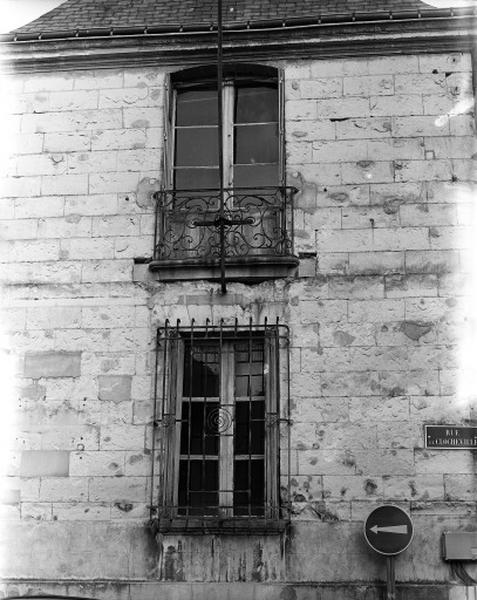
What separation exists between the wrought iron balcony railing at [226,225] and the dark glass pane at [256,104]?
83 cm

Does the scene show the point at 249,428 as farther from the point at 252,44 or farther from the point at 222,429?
the point at 252,44

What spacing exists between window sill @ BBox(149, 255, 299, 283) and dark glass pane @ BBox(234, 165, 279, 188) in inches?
35.0

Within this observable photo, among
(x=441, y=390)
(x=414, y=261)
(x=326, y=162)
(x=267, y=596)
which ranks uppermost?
(x=326, y=162)

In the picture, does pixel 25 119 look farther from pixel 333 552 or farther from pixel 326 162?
pixel 333 552

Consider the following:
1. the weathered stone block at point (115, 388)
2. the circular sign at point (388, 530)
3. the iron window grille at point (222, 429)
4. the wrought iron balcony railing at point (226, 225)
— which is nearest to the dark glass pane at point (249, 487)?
the iron window grille at point (222, 429)

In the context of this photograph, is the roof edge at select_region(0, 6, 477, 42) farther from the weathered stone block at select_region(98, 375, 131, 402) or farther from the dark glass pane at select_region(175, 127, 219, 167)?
the weathered stone block at select_region(98, 375, 131, 402)

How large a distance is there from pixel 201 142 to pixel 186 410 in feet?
8.83

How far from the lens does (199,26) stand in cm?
987

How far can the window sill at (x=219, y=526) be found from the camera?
27.9 feet

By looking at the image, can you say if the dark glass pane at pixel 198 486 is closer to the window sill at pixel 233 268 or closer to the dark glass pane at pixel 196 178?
the window sill at pixel 233 268

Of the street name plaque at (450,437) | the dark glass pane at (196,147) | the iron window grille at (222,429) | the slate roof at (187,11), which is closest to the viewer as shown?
the street name plaque at (450,437)

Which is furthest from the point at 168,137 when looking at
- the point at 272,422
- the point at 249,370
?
the point at 272,422

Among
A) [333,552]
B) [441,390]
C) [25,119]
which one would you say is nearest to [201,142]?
[25,119]

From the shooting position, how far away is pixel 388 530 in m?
8.24
